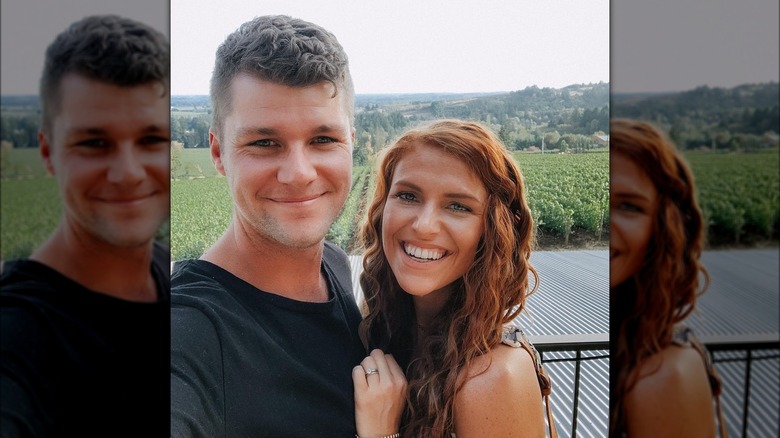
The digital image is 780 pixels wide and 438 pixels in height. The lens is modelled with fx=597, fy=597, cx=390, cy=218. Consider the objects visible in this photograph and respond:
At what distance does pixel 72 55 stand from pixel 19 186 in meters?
0.58

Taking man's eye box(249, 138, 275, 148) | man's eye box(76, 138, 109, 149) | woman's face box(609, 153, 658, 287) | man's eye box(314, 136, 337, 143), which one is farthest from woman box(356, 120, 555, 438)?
man's eye box(76, 138, 109, 149)

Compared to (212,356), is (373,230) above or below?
above

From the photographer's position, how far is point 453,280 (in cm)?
269

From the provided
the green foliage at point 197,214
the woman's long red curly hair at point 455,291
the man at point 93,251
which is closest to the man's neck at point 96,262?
the man at point 93,251

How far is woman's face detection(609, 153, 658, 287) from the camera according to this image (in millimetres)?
2424

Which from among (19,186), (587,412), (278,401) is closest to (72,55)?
(19,186)

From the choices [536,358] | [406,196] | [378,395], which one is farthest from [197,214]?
[536,358]

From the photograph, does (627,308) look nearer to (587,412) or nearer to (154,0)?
(587,412)

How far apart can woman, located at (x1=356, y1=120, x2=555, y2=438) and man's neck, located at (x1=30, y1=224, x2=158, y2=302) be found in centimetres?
100

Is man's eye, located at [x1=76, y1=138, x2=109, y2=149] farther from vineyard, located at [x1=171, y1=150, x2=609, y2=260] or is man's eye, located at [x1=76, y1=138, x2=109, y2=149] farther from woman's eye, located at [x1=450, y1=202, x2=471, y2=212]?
woman's eye, located at [x1=450, y1=202, x2=471, y2=212]

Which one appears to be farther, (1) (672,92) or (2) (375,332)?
(2) (375,332)

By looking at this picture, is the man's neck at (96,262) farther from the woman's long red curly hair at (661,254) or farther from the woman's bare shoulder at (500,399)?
the woman's long red curly hair at (661,254)

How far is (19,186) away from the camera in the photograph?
2436mm

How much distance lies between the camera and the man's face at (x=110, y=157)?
95.2 inches
